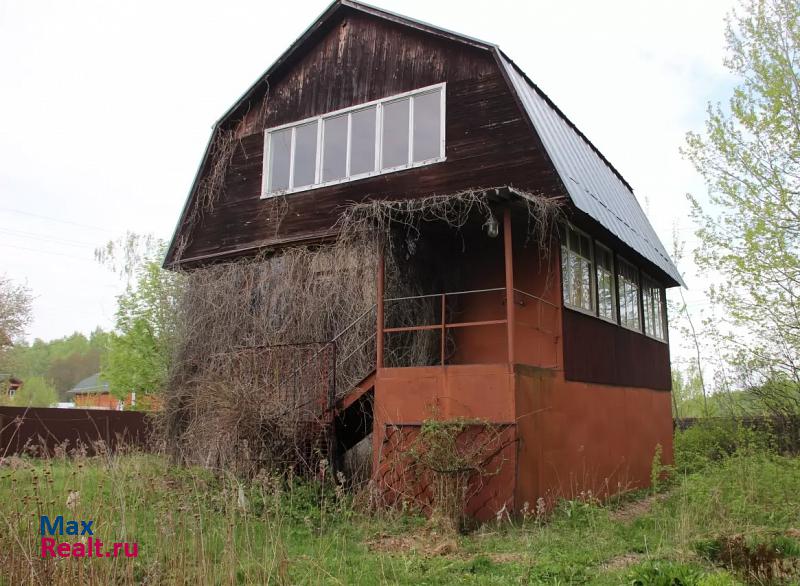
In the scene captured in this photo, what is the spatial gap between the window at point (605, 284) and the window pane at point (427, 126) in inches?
146

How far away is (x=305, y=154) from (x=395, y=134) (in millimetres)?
2151

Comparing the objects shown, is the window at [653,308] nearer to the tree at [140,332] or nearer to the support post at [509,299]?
the support post at [509,299]

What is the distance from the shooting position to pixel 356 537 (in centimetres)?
797

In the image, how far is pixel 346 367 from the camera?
11.4 m

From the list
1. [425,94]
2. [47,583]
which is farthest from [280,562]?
[425,94]

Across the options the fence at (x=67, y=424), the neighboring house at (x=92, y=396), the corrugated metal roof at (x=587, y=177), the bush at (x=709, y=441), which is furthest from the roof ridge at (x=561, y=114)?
the neighboring house at (x=92, y=396)

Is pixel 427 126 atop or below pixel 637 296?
atop

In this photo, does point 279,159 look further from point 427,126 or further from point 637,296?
point 637,296

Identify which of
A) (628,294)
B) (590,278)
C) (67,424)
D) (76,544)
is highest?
(628,294)

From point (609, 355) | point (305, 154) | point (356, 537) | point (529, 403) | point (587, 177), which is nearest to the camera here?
point (356, 537)

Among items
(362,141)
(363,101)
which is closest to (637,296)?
(362,141)

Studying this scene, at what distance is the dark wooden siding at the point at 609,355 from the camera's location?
11461 mm

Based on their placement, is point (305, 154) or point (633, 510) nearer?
point (633, 510)

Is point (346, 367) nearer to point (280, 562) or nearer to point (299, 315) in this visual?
point (299, 315)
